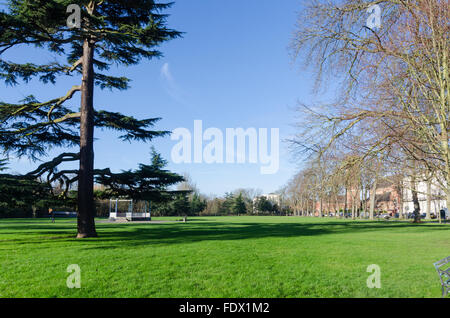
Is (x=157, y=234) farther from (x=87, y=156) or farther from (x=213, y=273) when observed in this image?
(x=213, y=273)

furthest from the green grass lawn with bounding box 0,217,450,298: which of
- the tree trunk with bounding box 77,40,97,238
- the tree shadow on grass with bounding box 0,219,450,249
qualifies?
the tree trunk with bounding box 77,40,97,238

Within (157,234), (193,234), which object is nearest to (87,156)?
(157,234)

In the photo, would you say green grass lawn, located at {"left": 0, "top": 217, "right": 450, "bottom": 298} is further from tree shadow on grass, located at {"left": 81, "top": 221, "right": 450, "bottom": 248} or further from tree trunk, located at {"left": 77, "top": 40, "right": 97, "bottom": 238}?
tree trunk, located at {"left": 77, "top": 40, "right": 97, "bottom": 238}

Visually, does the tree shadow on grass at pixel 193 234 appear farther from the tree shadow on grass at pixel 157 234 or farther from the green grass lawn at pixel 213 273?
the green grass lawn at pixel 213 273

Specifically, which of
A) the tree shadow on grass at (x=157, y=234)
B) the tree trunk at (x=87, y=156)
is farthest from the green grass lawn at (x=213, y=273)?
the tree trunk at (x=87, y=156)

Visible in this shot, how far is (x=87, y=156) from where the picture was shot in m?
15.5

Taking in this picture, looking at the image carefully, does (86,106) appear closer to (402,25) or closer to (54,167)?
(54,167)

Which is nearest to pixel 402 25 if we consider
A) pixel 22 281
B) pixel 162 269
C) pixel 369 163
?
pixel 369 163

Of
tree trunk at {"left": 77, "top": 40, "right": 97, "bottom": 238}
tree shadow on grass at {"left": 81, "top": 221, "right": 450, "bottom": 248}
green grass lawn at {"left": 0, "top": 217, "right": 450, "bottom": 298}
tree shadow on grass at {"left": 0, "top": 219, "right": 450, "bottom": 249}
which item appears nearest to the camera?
green grass lawn at {"left": 0, "top": 217, "right": 450, "bottom": 298}

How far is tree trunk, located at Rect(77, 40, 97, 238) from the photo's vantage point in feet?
49.9

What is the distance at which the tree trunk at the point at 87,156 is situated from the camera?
599 inches

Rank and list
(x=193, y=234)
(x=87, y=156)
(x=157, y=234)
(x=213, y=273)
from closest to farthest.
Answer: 1. (x=213, y=273)
2. (x=87, y=156)
3. (x=157, y=234)
4. (x=193, y=234)

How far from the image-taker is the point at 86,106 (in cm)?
1602
